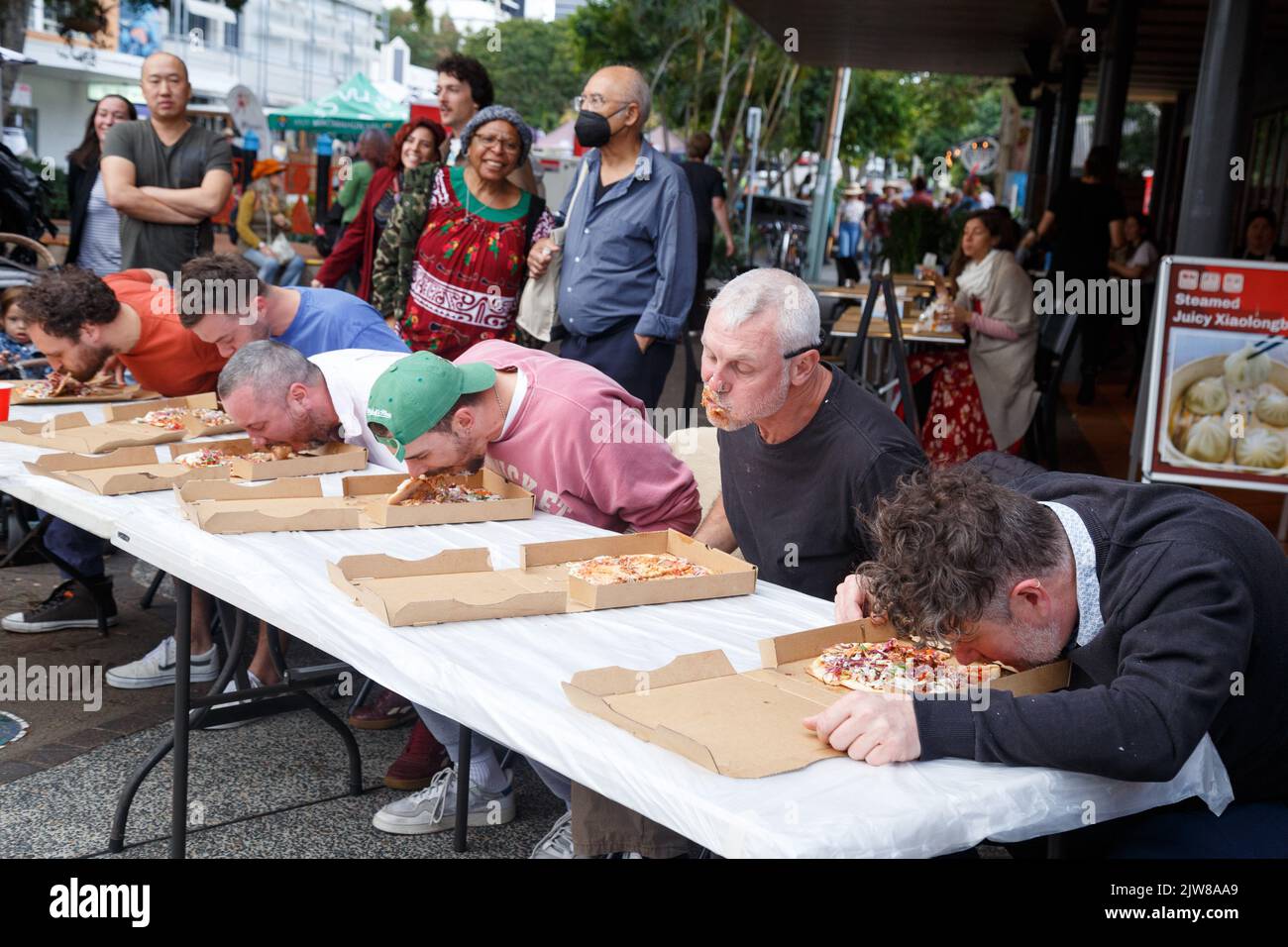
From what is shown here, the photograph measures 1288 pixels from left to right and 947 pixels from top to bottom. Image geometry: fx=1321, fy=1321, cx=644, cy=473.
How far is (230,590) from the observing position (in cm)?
271

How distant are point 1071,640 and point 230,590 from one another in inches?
65.1

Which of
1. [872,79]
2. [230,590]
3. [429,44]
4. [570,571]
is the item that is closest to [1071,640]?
[570,571]

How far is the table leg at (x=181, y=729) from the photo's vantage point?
3137 millimetres

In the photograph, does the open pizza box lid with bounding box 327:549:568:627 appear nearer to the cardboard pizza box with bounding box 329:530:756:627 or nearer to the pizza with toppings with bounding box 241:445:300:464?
the cardboard pizza box with bounding box 329:530:756:627

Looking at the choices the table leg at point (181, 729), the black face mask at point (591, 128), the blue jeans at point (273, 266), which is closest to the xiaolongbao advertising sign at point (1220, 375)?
the black face mask at point (591, 128)

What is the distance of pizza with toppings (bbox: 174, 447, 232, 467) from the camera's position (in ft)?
11.8

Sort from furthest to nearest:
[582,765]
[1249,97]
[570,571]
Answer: [1249,97]
[570,571]
[582,765]

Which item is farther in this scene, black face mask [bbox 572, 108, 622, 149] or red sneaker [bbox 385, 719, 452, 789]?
black face mask [bbox 572, 108, 622, 149]

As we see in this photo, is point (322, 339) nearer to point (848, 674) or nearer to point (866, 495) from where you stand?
point (866, 495)

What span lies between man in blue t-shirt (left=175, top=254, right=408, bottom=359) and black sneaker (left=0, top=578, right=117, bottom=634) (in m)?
1.28

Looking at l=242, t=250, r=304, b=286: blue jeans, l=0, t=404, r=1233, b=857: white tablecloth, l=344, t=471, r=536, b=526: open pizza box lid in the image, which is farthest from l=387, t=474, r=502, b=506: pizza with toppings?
l=242, t=250, r=304, b=286: blue jeans

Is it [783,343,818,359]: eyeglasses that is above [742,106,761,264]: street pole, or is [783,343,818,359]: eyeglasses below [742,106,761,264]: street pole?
below
